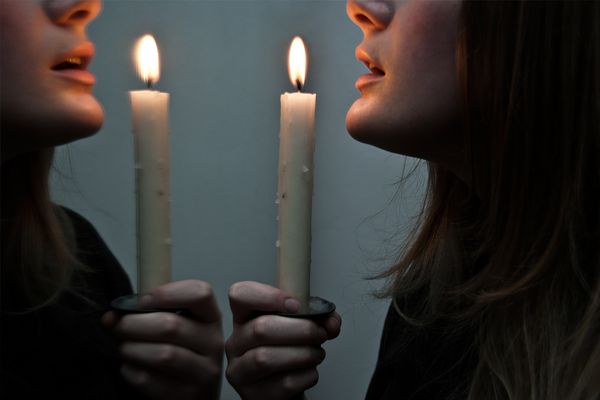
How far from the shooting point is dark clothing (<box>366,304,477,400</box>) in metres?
0.50

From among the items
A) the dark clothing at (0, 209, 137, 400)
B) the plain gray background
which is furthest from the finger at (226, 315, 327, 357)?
the plain gray background

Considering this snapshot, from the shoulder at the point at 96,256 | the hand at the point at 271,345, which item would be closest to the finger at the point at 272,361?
the hand at the point at 271,345

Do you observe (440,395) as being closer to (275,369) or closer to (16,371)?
(275,369)

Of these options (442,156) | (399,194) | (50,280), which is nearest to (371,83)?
(442,156)

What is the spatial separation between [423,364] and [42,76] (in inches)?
14.5

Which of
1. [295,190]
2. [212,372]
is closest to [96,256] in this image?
[212,372]

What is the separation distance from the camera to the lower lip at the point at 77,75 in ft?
1.41

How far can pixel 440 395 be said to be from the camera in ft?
1.64

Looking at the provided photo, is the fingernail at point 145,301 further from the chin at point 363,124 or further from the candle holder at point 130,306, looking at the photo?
the chin at point 363,124

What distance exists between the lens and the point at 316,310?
1.34ft

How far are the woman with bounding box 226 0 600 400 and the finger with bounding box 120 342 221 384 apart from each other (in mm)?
28

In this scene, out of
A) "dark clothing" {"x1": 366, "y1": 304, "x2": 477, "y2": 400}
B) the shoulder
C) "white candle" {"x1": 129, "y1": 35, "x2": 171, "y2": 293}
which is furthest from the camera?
the shoulder

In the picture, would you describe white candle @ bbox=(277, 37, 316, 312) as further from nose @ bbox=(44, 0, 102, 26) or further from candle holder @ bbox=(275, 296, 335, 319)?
nose @ bbox=(44, 0, 102, 26)

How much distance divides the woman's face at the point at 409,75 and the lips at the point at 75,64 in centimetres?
19
